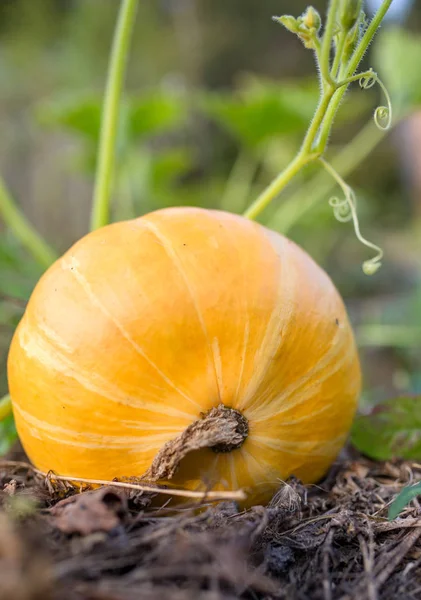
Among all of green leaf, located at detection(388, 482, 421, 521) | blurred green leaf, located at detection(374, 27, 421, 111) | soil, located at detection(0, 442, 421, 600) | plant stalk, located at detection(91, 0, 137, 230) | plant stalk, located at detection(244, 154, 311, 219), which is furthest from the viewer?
blurred green leaf, located at detection(374, 27, 421, 111)

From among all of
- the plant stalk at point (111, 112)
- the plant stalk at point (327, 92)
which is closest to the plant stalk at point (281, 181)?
the plant stalk at point (327, 92)

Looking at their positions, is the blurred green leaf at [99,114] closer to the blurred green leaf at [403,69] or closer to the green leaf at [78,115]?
the green leaf at [78,115]

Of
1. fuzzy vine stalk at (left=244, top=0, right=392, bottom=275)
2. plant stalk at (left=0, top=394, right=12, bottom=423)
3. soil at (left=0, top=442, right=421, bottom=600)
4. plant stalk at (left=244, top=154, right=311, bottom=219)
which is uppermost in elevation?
fuzzy vine stalk at (left=244, top=0, right=392, bottom=275)

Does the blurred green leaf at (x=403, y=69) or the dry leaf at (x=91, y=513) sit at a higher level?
the blurred green leaf at (x=403, y=69)

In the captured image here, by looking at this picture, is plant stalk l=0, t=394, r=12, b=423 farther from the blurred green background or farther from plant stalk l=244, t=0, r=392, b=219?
plant stalk l=244, t=0, r=392, b=219

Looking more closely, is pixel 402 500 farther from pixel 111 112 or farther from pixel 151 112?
pixel 151 112

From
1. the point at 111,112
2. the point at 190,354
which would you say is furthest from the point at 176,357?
the point at 111,112

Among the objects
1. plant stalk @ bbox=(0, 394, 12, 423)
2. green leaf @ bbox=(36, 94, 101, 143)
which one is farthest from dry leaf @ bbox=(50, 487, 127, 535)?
green leaf @ bbox=(36, 94, 101, 143)
